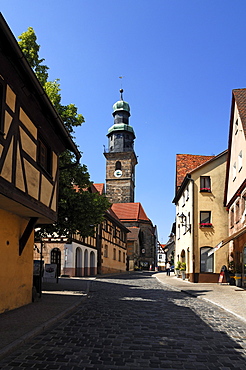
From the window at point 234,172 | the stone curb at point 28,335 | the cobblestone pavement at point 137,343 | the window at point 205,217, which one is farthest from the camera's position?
the window at point 205,217

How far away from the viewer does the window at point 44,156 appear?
11.7 metres

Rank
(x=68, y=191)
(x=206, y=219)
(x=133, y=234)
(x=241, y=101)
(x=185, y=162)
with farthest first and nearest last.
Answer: (x=133, y=234) < (x=185, y=162) < (x=206, y=219) < (x=241, y=101) < (x=68, y=191)

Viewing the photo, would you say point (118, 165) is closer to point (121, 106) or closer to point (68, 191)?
point (121, 106)

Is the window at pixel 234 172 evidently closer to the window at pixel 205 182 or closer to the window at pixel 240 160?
the window at pixel 240 160

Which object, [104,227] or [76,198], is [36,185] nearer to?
[76,198]

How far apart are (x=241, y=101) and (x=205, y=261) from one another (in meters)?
10.7

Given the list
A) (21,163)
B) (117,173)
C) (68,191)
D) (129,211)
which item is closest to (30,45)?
(68,191)

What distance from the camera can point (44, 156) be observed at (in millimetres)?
12289

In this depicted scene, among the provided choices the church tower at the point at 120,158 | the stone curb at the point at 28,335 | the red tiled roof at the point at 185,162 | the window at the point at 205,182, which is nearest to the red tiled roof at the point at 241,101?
the window at the point at 205,182

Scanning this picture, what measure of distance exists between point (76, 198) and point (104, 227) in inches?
1121

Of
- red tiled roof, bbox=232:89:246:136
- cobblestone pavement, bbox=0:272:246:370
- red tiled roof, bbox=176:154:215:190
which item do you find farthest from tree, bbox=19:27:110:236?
red tiled roof, bbox=176:154:215:190

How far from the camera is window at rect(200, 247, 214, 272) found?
89.9ft

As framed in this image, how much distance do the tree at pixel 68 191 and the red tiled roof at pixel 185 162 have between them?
→ 1912 cm

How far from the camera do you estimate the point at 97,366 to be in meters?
5.65
